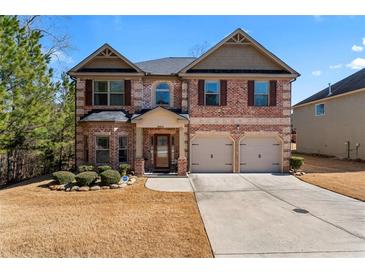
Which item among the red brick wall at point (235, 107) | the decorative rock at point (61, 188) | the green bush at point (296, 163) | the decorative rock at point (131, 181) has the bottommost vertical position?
the decorative rock at point (61, 188)

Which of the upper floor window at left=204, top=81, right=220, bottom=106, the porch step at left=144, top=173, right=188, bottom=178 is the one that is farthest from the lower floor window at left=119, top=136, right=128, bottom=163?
the upper floor window at left=204, top=81, right=220, bottom=106

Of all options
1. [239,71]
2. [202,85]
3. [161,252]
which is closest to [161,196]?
[161,252]

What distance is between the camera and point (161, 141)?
1423 cm

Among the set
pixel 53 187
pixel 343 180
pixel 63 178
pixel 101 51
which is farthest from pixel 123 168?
pixel 343 180

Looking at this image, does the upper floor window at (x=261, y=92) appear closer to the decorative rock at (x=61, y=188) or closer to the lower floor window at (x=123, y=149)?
the lower floor window at (x=123, y=149)

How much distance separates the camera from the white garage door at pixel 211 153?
14.2m

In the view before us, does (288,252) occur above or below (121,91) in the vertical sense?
below

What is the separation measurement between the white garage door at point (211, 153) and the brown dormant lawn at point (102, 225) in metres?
4.71

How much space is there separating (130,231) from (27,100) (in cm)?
1061

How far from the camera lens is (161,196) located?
9.35 m

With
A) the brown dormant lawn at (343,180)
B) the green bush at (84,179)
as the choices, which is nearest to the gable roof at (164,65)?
the green bush at (84,179)

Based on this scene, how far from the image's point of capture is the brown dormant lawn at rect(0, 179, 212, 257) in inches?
201

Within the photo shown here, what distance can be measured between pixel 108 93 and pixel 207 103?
6.35 meters

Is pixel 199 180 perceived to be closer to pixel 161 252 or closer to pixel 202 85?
pixel 202 85
